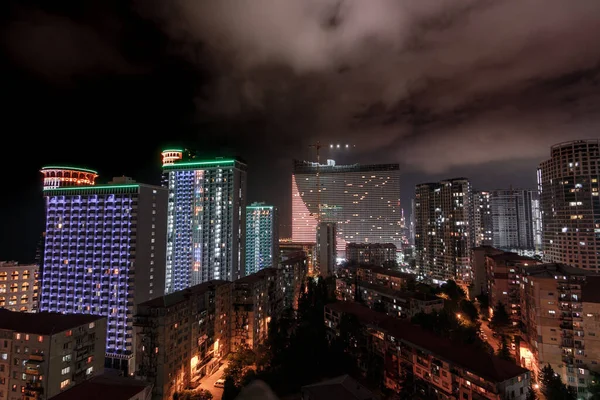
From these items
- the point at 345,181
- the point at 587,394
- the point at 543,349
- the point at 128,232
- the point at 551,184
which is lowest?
the point at 587,394

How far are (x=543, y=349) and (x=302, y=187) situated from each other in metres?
93.6

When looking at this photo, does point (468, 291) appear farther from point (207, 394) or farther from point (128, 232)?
point (128, 232)

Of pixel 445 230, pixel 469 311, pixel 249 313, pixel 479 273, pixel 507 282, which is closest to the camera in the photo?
pixel 249 313

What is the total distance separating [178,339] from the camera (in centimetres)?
2922

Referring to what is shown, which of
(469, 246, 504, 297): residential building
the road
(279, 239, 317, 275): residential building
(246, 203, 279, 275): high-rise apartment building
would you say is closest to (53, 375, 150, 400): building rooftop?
the road

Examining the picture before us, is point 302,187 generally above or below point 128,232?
above

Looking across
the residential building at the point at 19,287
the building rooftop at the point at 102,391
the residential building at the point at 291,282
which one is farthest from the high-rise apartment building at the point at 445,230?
the residential building at the point at 19,287

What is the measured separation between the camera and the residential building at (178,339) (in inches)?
1076

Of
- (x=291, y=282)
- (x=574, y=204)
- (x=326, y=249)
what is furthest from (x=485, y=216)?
(x=291, y=282)

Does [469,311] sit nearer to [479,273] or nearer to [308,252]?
[479,273]

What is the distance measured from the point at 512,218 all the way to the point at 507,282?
67.6 m

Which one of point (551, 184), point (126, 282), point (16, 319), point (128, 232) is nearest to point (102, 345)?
point (16, 319)

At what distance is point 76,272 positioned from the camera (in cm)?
4547

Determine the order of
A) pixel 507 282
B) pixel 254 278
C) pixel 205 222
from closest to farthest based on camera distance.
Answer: pixel 254 278 < pixel 507 282 < pixel 205 222
